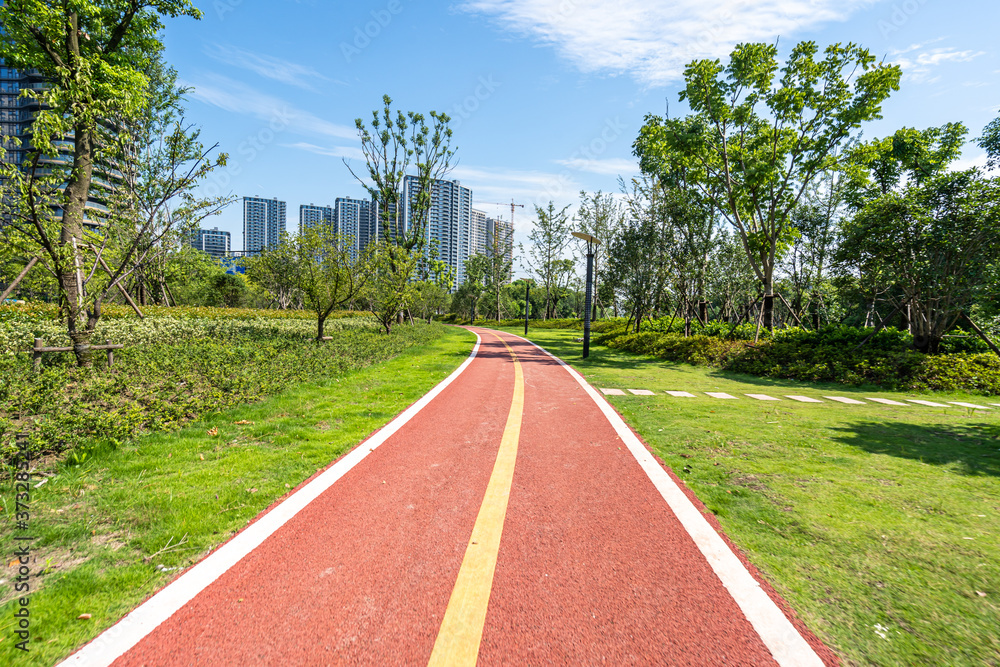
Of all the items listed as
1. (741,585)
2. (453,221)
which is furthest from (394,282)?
(453,221)

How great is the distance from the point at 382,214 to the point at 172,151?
70.5 ft

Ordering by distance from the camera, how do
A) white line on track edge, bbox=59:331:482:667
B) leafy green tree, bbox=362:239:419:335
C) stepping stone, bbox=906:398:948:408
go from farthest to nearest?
leafy green tree, bbox=362:239:419:335, stepping stone, bbox=906:398:948:408, white line on track edge, bbox=59:331:482:667

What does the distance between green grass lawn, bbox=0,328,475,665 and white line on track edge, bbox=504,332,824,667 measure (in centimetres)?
322

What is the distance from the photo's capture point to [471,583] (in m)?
2.40

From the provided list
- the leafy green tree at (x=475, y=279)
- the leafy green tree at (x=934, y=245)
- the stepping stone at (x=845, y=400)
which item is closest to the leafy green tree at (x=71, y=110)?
the stepping stone at (x=845, y=400)

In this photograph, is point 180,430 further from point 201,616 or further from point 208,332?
point 208,332

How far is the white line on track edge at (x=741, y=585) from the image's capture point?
1907 millimetres

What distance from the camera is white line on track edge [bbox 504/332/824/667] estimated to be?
6.26 ft

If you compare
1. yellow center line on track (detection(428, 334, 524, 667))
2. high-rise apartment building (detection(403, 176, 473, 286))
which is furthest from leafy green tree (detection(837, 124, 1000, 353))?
high-rise apartment building (detection(403, 176, 473, 286))

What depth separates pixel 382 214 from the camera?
94.4 feet

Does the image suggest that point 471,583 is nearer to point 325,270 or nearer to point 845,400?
Answer: point 845,400

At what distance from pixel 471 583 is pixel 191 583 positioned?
5.21 ft

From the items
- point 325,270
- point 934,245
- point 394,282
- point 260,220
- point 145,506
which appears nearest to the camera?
point 145,506

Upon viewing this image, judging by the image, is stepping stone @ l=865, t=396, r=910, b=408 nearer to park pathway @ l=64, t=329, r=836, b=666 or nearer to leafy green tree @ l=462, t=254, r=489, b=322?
park pathway @ l=64, t=329, r=836, b=666
